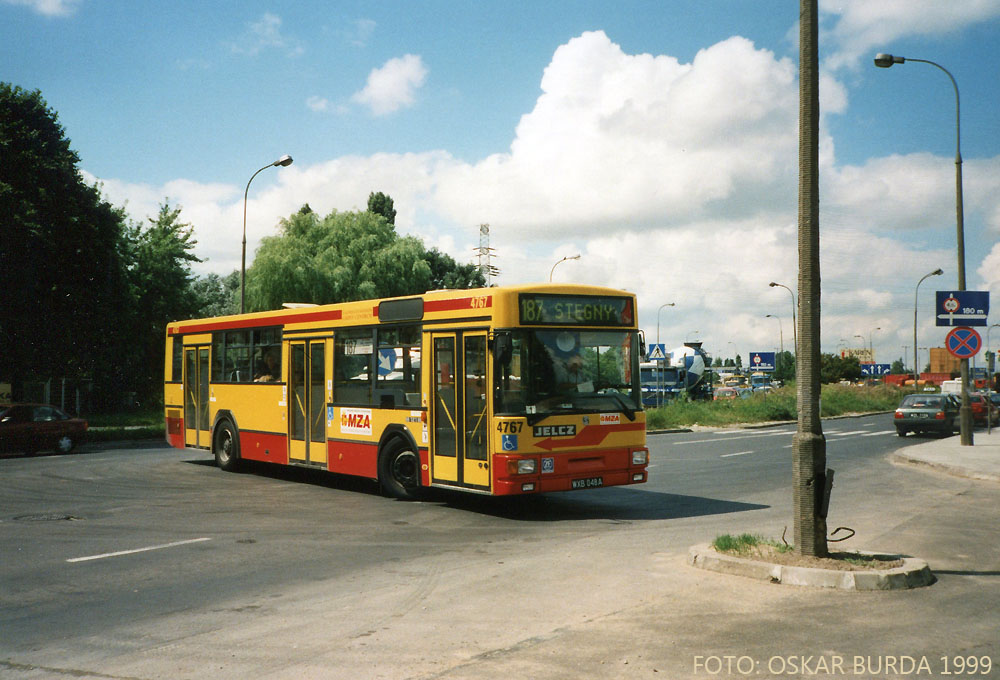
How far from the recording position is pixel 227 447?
720 inches

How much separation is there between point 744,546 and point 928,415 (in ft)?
87.4

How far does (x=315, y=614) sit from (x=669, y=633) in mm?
2672

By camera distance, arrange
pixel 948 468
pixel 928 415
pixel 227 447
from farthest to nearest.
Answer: pixel 928 415, pixel 948 468, pixel 227 447

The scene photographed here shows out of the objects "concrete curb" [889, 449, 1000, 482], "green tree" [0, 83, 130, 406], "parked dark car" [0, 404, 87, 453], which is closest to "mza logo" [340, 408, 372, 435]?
"concrete curb" [889, 449, 1000, 482]

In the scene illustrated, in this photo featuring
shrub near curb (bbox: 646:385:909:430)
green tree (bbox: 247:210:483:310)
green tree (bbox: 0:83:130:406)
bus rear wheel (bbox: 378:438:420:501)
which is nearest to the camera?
bus rear wheel (bbox: 378:438:420:501)

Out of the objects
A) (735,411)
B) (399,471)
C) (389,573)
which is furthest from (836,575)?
(735,411)

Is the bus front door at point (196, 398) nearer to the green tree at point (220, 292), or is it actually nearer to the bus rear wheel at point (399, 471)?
the bus rear wheel at point (399, 471)

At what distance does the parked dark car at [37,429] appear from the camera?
923 inches

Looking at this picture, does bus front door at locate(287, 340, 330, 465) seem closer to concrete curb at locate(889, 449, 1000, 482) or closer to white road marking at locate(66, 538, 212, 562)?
white road marking at locate(66, 538, 212, 562)

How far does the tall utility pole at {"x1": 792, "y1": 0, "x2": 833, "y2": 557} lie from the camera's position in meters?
7.98

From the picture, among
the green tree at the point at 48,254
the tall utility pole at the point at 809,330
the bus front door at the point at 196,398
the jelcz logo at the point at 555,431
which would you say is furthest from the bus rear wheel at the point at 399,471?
the green tree at the point at 48,254

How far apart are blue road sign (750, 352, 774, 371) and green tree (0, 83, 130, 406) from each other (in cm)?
2949

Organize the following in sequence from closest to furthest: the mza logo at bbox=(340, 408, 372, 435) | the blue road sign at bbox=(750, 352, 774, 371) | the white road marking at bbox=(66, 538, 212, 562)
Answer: the white road marking at bbox=(66, 538, 212, 562)
the mza logo at bbox=(340, 408, 372, 435)
the blue road sign at bbox=(750, 352, 774, 371)

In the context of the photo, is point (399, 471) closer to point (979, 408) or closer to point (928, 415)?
point (928, 415)
